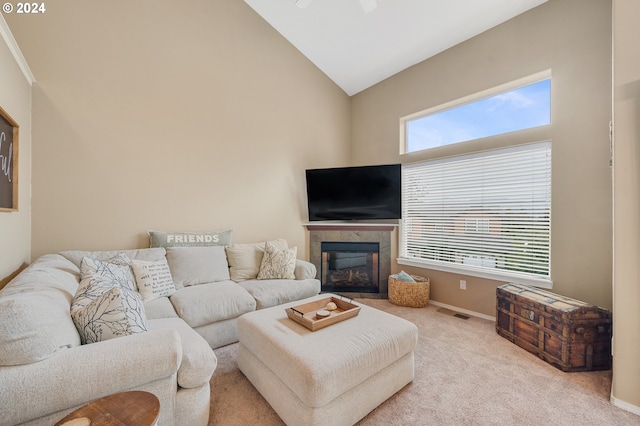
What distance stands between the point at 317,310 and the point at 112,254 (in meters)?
2.09

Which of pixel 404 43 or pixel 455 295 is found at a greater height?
pixel 404 43

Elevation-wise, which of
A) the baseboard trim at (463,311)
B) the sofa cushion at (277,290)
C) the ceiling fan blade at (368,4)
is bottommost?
the baseboard trim at (463,311)

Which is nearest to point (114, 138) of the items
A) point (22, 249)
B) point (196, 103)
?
point (196, 103)

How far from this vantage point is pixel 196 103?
3230mm

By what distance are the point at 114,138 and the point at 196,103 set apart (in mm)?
981

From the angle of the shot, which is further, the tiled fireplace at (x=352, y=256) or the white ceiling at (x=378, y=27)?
the tiled fireplace at (x=352, y=256)

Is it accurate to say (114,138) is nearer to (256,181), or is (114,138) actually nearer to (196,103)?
(196,103)

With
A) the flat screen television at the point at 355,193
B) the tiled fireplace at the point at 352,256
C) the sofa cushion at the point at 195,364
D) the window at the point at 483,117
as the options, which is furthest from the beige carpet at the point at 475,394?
the window at the point at 483,117

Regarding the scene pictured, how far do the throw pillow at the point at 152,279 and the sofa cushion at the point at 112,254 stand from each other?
186mm

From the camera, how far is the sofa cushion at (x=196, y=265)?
2.70m

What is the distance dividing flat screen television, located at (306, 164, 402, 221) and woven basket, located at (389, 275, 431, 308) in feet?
3.13

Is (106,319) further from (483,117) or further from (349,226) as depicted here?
(483,117)

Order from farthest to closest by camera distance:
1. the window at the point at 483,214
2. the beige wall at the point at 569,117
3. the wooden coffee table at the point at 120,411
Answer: the window at the point at 483,214, the beige wall at the point at 569,117, the wooden coffee table at the point at 120,411

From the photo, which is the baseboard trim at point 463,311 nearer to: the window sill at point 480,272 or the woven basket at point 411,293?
the woven basket at point 411,293
